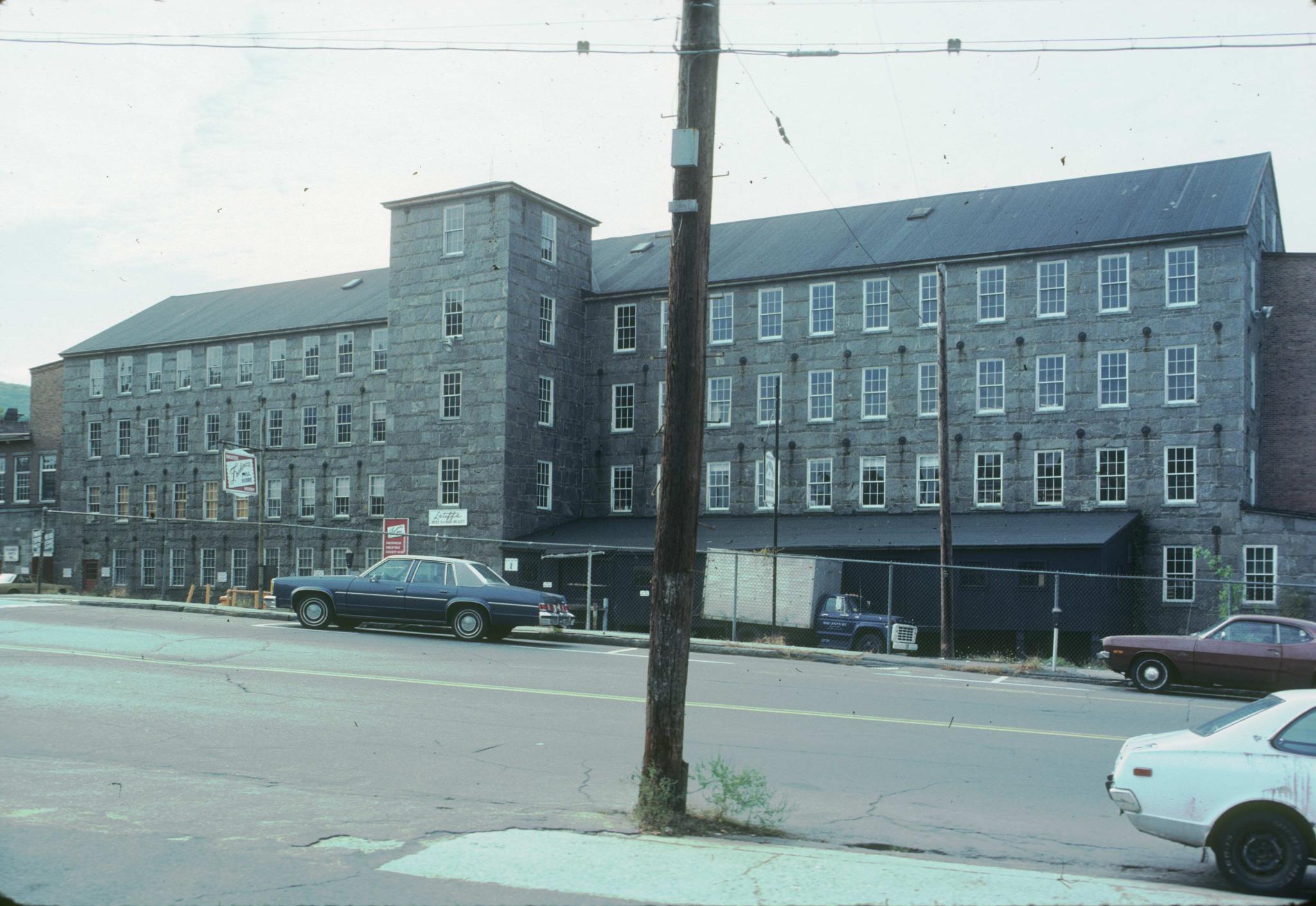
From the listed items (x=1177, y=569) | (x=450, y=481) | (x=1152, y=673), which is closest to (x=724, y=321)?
(x=450, y=481)

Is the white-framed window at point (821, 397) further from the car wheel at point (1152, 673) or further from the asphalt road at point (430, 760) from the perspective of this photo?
the asphalt road at point (430, 760)

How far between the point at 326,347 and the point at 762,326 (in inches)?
816

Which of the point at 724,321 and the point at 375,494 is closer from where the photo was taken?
the point at 724,321

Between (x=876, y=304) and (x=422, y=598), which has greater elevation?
(x=876, y=304)

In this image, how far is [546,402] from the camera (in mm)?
45875

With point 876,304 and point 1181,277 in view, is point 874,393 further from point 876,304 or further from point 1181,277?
point 1181,277

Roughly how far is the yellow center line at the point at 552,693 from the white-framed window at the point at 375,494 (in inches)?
1295

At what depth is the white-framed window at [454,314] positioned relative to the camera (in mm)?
44500

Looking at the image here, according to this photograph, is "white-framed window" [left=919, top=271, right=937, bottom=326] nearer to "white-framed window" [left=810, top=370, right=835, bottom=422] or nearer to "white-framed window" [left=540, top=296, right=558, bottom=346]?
"white-framed window" [left=810, top=370, right=835, bottom=422]

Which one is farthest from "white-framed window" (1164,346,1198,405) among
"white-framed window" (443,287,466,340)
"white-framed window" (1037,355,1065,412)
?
"white-framed window" (443,287,466,340)

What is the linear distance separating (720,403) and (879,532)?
28.8ft

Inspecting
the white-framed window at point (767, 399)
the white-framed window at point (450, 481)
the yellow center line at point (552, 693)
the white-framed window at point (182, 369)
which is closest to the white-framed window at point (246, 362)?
the white-framed window at point (182, 369)

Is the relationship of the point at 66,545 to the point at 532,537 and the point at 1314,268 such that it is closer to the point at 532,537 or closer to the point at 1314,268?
the point at 532,537

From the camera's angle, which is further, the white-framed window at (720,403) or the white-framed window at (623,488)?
the white-framed window at (623,488)
